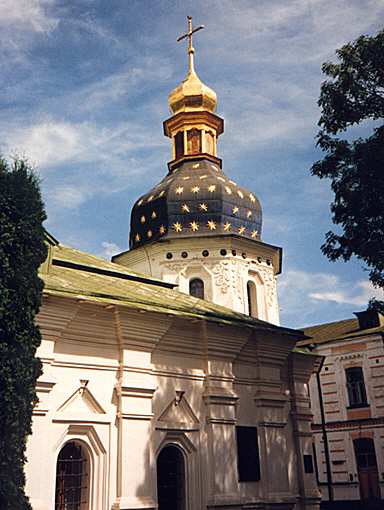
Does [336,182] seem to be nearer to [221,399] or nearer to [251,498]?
[221,399]

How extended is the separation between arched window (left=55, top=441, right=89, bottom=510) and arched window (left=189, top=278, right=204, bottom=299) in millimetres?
11090

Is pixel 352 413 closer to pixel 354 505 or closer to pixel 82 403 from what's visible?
pixel 354 505

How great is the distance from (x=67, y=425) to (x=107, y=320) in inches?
72.9

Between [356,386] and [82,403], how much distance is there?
17.4m

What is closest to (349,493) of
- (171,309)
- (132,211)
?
(132,211)

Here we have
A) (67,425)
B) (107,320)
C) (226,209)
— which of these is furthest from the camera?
(226,209)

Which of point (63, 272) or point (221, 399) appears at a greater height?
point (63, 272)

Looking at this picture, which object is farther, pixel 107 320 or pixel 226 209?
pixel 226 209

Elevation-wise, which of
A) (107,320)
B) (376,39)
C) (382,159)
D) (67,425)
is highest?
(376,39)

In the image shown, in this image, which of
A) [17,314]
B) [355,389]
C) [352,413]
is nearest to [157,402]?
[17,314]

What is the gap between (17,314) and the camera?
8375 mm

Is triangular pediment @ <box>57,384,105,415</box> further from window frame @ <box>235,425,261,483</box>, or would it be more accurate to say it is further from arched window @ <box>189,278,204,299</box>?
arched window @ <box>189,278,204,299</box>

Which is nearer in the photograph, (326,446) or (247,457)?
(247,457)

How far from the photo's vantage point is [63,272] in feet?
38.9
